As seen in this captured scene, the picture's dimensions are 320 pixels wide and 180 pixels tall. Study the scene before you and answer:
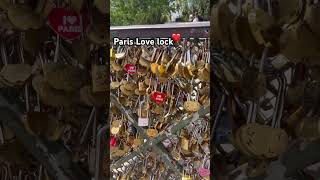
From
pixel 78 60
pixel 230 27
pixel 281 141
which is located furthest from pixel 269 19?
pixel 78 60

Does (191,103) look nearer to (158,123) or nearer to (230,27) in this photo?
(158,123)

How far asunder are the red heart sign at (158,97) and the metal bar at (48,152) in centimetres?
194

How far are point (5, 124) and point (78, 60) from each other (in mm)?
352

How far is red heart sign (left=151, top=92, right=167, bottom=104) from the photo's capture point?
3.75 metres

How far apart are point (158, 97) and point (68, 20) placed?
78.5 inches

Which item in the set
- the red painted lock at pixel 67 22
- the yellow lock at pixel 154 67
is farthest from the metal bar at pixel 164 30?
the red painted lock at pixel 67 22

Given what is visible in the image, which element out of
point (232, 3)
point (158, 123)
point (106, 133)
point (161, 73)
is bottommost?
point (158, 123)

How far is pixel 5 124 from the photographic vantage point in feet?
6.14

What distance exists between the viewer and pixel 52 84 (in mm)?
1827

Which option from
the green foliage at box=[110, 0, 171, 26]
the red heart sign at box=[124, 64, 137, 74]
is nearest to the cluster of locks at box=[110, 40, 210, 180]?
the red heart sign at box=[124, 64, 137, 74]

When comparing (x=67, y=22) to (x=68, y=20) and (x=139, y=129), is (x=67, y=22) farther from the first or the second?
(x=139, y=129)

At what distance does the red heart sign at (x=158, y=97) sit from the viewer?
3754 millimetres

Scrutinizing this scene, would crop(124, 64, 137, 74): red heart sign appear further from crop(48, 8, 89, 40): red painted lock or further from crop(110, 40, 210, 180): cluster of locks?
crop(48, 8, 89, 40): red painted lock

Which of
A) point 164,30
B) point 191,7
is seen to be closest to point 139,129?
point 164,30
